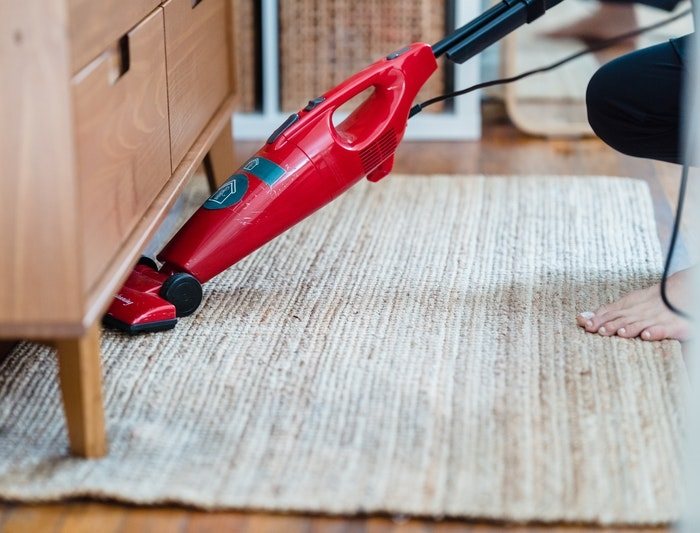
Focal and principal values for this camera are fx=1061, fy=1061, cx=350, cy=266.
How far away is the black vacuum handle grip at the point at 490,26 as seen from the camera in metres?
1.40

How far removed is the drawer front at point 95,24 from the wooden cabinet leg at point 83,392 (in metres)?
0.26

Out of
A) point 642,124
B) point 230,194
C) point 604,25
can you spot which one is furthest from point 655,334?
point 604,25

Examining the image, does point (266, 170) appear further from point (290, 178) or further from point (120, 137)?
point (120, 137)

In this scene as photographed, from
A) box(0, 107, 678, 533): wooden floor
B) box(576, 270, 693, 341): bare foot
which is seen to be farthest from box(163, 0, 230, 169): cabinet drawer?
box(576, 270, 693, 341): bare foot

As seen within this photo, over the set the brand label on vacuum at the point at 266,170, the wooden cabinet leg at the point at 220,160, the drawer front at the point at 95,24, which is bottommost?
the wooden cabinet leg at the point at 220,160

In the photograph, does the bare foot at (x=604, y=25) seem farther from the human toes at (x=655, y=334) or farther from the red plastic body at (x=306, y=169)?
the human toes at (x=655, y=334)

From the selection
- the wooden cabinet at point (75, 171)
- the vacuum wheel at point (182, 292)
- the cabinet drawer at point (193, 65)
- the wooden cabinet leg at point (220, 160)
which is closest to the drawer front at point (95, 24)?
the wooden cabinet at point (75, 171)

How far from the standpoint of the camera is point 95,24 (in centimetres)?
103

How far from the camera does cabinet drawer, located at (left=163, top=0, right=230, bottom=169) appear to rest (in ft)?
4.61

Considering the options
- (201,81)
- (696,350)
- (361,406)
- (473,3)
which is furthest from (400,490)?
(473,3)

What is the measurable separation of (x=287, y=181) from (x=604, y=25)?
188cm

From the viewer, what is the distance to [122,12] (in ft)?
3.74

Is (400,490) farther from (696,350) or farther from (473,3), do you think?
(473,3)

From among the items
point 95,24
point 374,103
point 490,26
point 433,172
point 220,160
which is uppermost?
point 95,24
